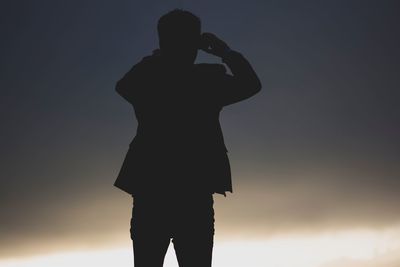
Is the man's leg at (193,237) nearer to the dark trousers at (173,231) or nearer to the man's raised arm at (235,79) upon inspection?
the dark trousers at (173,231)

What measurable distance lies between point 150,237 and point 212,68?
A: 95cm

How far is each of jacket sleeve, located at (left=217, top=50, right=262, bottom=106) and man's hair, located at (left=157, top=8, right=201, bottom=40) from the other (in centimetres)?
25

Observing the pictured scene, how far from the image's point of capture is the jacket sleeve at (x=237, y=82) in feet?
7.34

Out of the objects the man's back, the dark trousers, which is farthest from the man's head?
the dark trousers

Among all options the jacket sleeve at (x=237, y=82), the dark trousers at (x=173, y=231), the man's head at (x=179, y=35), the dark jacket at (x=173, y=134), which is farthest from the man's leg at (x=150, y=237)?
the man's head at (x=179, y=35)

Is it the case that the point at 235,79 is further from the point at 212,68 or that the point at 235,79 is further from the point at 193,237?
the point at 193,237

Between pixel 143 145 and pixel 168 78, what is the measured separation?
39cm

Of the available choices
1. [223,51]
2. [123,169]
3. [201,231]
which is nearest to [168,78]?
[223,51]

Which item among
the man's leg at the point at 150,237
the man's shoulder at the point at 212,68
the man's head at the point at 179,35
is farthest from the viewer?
the man's shoulder at the point at 212,68

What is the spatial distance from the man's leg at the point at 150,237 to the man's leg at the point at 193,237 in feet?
0.22

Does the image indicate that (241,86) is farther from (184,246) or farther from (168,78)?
(184,246)

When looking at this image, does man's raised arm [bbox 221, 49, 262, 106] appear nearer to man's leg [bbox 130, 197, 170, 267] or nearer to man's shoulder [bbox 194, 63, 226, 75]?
man's shoulder [bbox 194, 63, 226, 75]

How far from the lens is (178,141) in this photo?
7.13 feet

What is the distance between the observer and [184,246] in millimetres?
2090
